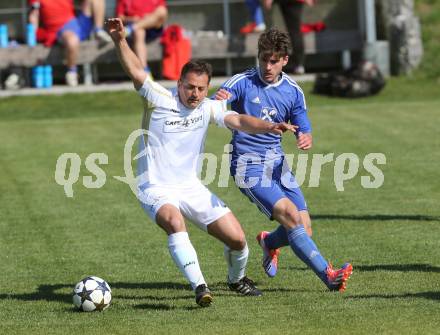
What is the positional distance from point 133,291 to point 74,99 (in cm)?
1259

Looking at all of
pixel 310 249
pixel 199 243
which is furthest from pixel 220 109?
pixel 199 243

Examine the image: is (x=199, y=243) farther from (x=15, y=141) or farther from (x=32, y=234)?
(x=15, y=141)

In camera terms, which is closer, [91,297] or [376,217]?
[91,297]

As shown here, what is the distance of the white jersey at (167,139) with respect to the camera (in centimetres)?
829

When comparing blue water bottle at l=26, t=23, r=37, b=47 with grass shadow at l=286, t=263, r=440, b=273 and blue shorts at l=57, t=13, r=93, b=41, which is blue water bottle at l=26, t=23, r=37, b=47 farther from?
grass shadow at l=286, t=263, r=440, b=273

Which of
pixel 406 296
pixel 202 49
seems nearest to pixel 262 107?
pixel 406 296

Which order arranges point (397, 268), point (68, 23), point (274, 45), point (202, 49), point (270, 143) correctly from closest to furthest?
1. point (274, 45)
2. point (270, 143)
3. point (397, 268)
4. point (68, 23)
5. point (202, 49)

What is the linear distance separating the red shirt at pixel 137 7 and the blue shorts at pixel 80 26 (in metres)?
1.04

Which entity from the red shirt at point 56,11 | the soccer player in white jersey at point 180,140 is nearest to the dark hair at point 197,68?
the soccer player in white jersey at point 180,140

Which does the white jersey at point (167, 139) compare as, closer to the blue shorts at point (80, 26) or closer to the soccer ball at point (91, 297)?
the soccer ball at point (91, 297)

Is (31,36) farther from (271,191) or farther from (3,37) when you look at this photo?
(271,191)

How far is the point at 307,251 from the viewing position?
8.39 meters

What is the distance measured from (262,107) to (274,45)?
0.59 m

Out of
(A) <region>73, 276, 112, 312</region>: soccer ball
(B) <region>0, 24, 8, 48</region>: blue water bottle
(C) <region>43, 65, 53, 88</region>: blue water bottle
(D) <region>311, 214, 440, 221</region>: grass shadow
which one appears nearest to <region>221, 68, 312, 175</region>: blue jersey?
(A) <region>73, 276, 112, 312</region>: soccer ball
